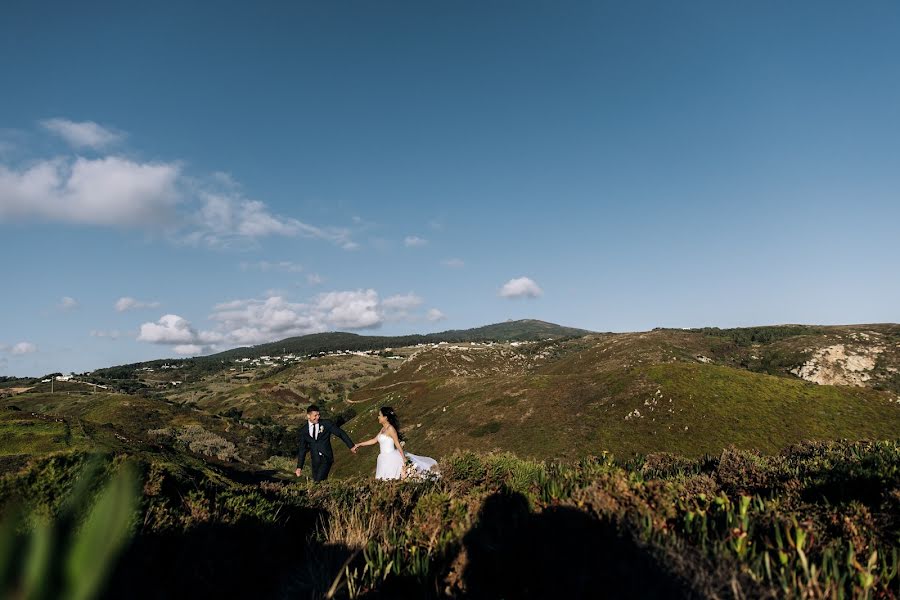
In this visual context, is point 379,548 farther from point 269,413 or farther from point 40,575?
point 269,413

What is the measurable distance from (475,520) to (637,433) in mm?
24352

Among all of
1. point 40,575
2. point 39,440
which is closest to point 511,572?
point 40,575

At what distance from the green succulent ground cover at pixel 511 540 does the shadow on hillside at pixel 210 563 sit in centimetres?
2

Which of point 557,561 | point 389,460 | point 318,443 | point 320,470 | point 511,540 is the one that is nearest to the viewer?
point 557,561

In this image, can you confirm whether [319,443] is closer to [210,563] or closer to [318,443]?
[318,443]

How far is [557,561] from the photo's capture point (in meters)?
4.71

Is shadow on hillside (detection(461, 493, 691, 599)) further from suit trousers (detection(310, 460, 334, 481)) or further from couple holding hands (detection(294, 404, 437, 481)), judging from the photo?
suit trousers (detection(310, 460, 334, 481))

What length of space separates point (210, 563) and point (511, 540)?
328 centimetres

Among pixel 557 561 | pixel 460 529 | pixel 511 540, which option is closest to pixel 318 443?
pixel 460 529

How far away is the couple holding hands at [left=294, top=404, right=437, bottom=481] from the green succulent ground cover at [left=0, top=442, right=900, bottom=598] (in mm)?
4184

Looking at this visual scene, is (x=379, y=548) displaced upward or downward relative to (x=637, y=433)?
upward

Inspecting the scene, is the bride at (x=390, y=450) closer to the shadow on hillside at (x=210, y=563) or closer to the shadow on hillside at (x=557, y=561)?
the shadow on hillside at (x=210, y=563)

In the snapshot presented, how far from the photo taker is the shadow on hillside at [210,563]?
Answer: 4125mm

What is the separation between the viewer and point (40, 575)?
79 cm
